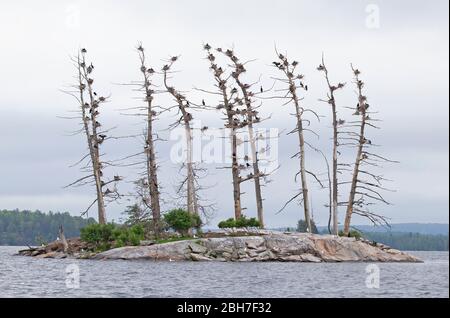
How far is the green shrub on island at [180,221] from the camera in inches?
2170

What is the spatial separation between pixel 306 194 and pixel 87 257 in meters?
15.4

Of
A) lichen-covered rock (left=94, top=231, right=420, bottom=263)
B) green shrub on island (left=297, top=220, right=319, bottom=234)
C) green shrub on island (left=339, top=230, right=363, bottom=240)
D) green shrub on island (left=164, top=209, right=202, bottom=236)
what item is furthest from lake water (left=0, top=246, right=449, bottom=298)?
green shrub on island (left=297, top=220, right=319, bottom=234)

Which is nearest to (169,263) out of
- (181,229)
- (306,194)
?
(181,229)

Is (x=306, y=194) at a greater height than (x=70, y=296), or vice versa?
(x=306, y=194)

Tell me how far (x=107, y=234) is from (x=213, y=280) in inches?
792

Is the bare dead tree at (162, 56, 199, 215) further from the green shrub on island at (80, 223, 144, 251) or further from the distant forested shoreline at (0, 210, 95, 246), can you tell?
the distant forested shoreline at (0, 210, 95, 246)

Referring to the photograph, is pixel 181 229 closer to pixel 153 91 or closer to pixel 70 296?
pixel 153 91

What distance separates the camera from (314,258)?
2104 inches

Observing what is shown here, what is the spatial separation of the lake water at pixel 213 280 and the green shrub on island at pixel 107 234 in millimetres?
5193

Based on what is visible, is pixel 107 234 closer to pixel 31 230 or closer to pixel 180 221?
pixel 180 221

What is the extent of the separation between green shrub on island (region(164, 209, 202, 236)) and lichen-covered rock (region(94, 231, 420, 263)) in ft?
8.25

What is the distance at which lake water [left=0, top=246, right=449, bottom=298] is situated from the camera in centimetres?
3412

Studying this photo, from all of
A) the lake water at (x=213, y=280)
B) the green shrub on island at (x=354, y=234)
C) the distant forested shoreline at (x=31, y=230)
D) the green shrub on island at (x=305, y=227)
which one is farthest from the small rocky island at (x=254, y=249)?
the distant forested shoreline at (x=31, y=230)
